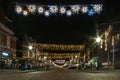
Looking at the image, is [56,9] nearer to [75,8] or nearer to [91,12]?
[75,8]

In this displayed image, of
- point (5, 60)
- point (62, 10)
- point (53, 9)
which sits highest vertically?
point (53, 9)

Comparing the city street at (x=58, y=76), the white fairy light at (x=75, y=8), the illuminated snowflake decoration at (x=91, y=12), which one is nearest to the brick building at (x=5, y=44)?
the city street at (x=58, y=76)

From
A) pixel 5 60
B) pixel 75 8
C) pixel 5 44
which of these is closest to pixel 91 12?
pixel 75 8

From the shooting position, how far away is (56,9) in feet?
105

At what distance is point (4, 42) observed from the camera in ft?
279

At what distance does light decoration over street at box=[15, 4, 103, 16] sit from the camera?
104ft

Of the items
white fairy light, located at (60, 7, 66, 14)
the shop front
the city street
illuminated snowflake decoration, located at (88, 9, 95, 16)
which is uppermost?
white fairy light, located at (60, 7, 66, 14)

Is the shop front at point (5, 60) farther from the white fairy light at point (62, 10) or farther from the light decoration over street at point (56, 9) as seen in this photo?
the white fairy light at point (62, 10)

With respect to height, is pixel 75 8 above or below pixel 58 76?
above

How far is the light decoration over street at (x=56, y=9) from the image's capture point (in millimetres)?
31547

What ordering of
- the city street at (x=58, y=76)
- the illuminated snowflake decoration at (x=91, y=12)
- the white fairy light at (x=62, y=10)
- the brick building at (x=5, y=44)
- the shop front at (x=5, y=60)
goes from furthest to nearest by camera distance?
the brick building at (x=5, y=44) < the shop front at (x=5, y=60) < the city street at (x=58, y=76) < the white fairy light at (x=62, y=10) < the illuminated snowflake decoration at (x=91, y=12)

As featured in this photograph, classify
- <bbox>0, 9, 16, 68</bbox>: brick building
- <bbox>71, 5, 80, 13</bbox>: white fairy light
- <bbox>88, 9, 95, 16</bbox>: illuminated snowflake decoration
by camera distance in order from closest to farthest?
<bbox>88, 9, 95, 16</bbox>: illuminated snowflake decoration, <bbox>71, 5, 80, 13</bbox>: white fairy light, <bbox>0, 9, 16, 68</bbox>: brick building

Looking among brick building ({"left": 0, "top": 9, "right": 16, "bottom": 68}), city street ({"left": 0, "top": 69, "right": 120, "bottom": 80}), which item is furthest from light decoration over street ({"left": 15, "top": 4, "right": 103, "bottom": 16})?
brick building ({"left": 0, "top": 9, "right": 16, "bottom": 68})

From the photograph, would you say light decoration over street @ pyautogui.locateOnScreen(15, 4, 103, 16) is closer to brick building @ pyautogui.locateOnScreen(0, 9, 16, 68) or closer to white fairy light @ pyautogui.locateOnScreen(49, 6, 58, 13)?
white fairy light @ pyautogui.locateOnScreen(49, 6, 58, 13)
